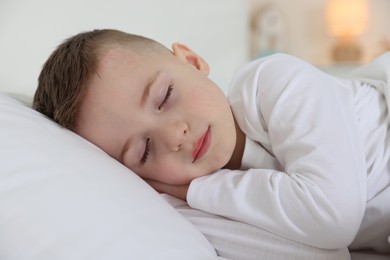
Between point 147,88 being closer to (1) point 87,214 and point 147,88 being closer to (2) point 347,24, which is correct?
(1) point 87,214

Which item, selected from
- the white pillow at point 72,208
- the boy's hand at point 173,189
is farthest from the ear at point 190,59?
the white pillow at point 72,208

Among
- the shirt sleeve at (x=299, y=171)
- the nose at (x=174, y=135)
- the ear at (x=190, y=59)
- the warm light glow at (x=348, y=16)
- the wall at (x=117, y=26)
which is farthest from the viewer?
the warm light glow at (x=348, y=16)

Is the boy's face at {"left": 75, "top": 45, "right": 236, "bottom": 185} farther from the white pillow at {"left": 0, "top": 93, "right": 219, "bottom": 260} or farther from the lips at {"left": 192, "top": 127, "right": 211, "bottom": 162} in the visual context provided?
the white pillow at {"left": 0, "top": 93, "right": 219, "bottom": 260}

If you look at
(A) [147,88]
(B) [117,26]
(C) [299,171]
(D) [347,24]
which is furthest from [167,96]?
(D) [347,24]

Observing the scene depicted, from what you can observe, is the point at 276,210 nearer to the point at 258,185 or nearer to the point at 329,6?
the point at 258,185

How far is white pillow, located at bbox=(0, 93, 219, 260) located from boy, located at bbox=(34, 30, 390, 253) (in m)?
0.14

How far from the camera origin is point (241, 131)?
40.9 inches

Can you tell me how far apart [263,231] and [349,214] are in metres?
0.14

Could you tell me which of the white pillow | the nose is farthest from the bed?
the nose

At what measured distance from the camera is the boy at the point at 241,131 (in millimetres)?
805

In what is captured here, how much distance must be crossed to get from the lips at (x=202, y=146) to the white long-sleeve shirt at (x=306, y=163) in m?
0.04

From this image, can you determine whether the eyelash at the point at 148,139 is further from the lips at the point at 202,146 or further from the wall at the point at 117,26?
the wall at the point at 117,26

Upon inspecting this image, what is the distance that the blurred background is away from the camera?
135 cm

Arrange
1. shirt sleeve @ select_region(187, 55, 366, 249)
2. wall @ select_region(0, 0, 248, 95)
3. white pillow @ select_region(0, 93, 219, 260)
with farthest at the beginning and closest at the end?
wall @ select_region(0, 0, 248, 95) < shirt sleeve @ select_region(187, 55, 366, 249) < white pillow @ select_region(0, 93, 219, 260)
